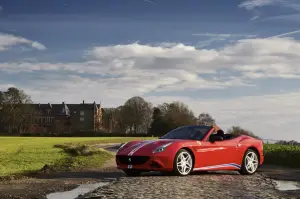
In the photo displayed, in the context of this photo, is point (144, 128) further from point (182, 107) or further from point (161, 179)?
point (161, 179)

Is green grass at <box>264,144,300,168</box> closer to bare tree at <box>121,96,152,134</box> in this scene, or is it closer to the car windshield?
the car windshield

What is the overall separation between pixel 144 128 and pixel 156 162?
3993 inches

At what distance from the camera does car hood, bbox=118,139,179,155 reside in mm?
12062

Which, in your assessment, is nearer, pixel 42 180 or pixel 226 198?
pixel 226 198

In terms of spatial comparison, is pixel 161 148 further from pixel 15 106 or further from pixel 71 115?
pixel 71 115

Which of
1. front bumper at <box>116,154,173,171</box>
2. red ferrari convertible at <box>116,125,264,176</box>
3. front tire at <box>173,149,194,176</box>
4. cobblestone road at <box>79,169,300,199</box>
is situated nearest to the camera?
cobblestone road at <box>79,169,300,199</box>

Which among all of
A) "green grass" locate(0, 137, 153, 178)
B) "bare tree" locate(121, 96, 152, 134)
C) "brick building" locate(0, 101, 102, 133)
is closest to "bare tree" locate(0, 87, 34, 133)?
"bare tree" locate(121, 96, 152, 134)

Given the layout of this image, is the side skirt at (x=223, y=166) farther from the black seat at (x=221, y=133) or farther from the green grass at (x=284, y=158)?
the green grass at (x=284, y=158)

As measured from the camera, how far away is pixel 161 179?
1117cm

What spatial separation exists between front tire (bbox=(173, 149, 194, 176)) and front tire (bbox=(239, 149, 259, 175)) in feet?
6.67

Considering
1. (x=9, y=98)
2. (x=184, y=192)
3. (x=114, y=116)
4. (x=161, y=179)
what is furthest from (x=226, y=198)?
(x=114, y=116)

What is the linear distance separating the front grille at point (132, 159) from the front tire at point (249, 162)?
10.7 ft

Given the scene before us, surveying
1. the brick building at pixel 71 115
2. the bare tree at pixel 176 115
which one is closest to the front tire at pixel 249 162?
the bare tree at pixel 176 115

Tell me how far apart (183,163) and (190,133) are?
1.26m
